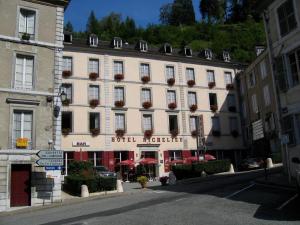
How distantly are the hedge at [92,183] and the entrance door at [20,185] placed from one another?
383 cm

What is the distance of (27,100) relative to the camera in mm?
20625

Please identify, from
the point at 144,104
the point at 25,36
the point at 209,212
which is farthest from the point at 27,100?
the point at 144,104

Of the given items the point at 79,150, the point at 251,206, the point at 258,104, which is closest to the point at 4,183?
the point at 251,206

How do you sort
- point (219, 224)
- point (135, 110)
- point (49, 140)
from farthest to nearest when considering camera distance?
point (135, 110) → point (49, 140) → point (219, 224)

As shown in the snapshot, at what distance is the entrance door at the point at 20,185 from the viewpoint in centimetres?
2009

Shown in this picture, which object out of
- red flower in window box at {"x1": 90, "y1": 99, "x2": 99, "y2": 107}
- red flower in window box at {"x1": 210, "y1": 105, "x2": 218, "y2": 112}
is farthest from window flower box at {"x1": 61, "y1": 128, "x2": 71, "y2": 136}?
red flower in window box at {"x1": 210, "y1": 105, "x2": 218, "y2": 112}

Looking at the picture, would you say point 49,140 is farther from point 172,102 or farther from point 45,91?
point 172,102

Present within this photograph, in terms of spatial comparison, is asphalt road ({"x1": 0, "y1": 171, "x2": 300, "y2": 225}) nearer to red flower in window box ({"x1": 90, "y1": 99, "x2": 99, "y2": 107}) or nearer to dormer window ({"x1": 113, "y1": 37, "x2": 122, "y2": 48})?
red flower in window box ({"x1": 90, "y1": 99, "x2": 99, "y2": 107})

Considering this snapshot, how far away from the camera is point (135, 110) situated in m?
41.0

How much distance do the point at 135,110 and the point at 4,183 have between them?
22.4 m

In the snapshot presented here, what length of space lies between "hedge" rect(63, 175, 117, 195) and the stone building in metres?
2.78

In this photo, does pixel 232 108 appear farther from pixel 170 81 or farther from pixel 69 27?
pixel 69 27

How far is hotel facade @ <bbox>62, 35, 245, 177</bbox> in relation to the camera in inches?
1517

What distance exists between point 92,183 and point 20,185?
4.65m
